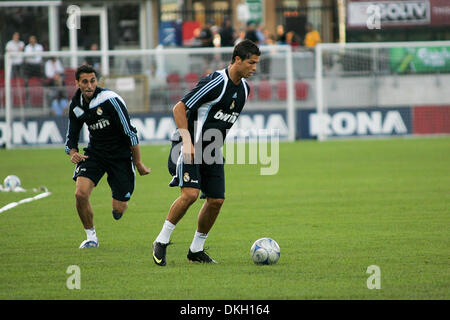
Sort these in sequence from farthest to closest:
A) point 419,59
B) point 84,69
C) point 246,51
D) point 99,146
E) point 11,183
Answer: point 419,59
point 11,183
point 99,146
point 84,69
point 246,51

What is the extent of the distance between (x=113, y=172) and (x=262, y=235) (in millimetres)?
1876

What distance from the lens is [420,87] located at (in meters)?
25.2

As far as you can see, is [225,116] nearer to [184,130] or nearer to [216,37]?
[184,130]

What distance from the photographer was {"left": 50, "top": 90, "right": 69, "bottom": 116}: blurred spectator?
80.5ft

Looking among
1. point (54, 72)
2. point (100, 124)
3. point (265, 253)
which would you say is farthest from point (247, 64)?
point (54, 72)

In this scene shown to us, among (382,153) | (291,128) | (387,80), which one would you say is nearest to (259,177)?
(382,153)

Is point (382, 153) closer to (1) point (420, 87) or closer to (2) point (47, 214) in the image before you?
(1) point (420, 87)

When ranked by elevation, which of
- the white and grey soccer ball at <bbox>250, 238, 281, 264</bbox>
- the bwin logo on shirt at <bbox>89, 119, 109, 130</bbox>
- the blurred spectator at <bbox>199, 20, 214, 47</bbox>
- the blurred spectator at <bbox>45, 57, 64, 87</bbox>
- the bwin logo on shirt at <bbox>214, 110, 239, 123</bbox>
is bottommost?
the white and grey soccer ball at <bbox>250, 238, 281, 264</bbox>

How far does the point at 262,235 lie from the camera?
9.99 metres

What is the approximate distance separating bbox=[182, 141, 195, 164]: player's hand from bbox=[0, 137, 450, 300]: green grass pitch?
1.00m

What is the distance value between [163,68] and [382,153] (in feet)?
25.7

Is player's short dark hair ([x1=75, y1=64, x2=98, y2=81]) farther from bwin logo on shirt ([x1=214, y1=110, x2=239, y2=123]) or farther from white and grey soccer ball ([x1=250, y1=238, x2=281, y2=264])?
white and grey soccer ball ([x1=250, y1=238, x2=281, y2=264])

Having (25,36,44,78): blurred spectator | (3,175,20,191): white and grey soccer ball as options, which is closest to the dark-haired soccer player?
(3,175,20,191): white and grey soccer ball
